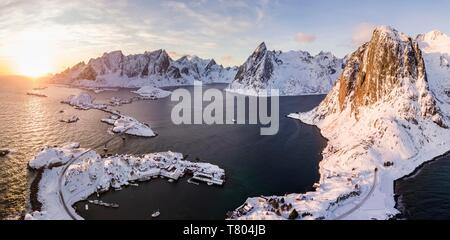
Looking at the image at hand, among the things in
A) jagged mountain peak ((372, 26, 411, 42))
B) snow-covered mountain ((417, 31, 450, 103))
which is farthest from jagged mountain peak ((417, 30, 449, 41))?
jagged mountain peak ((372, 26, 411, 42))

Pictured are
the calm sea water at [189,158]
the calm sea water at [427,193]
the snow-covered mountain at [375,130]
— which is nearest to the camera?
the calm sea water at [427,193]

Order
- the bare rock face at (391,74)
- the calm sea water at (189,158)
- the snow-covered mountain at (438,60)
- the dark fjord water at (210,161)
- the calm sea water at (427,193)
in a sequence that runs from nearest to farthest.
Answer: the calm sea water at (427,193), the dark fjord water at (210,161), the calm sea water at (189,158), the bare rock face at (391,74), the snow-covered mountain at (438,60)

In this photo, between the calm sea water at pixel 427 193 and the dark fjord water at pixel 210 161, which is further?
the dark fjord water at pixel 210 161

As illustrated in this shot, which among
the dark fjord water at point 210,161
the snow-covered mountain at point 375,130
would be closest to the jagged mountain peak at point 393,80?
the snow-covered mountain at point 375,130

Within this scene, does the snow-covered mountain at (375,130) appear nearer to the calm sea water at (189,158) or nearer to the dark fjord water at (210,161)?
the dark fjord water at (210,161)

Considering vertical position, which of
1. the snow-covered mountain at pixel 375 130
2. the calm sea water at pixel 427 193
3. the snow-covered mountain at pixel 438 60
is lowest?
the calm sea water at pixel 427 193

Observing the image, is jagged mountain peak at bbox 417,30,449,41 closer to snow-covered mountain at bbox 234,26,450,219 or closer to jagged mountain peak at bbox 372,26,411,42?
snow-covered mountain at bbox 234,26,450,219

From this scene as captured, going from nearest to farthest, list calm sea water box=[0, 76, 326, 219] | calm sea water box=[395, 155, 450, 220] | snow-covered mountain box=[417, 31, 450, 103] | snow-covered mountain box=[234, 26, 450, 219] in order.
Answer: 1. calm sea water box=[395, 155, 450, 220]
2. snow-covered mountain box=[234, 26, 450, 219]
3. calm sea water box=[0, 76, 326, 219]
4. snow-covered mountain box=[417, 31, 450, 103]

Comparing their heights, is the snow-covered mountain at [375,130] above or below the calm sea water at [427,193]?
above
